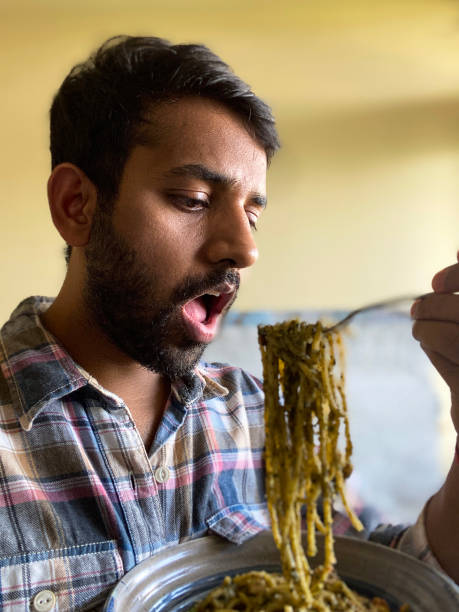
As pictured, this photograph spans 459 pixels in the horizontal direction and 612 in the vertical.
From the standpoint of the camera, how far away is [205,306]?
5.17 feet

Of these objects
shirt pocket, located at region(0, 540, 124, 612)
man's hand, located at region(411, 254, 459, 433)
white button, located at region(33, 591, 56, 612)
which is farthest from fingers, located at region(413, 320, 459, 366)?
white button, located at region(33, 591, 56, 612)

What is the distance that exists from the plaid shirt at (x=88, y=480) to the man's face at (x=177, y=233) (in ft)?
0.57

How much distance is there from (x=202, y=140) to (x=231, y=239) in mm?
257

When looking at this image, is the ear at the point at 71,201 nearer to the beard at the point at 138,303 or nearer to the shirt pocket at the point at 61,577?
the beard at the point at 138,303

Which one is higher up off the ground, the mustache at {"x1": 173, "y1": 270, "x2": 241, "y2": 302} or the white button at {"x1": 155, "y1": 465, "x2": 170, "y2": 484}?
the mustache at {"x1": 173, "y1": 270, "x2": 241, "y2": 302}

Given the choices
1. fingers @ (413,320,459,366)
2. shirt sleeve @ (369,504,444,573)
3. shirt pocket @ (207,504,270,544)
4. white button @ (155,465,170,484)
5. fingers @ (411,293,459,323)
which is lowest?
shirt sleeve @ (369,504,444,573)

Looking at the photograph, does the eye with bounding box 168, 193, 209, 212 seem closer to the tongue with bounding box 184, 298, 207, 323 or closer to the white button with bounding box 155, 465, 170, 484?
the tongue with bounding box 184, 298, 207, 323

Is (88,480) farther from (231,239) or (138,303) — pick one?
(231,239)

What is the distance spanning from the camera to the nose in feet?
4.64

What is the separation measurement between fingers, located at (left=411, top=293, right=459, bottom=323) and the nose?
403 mm

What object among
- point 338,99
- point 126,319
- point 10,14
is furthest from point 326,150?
point 126,319

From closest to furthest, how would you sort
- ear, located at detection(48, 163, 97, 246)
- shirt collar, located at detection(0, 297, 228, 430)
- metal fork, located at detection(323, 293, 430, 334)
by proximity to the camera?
1. metal fork, located at detection(323, 293, 430, 334)
2. shirt collar, located at detection(0, 297, 228, 430)
3. ear, located at detection(48, 163, 97, 246)

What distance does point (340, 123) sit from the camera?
4.05 m

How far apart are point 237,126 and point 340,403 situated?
→ 760mm
